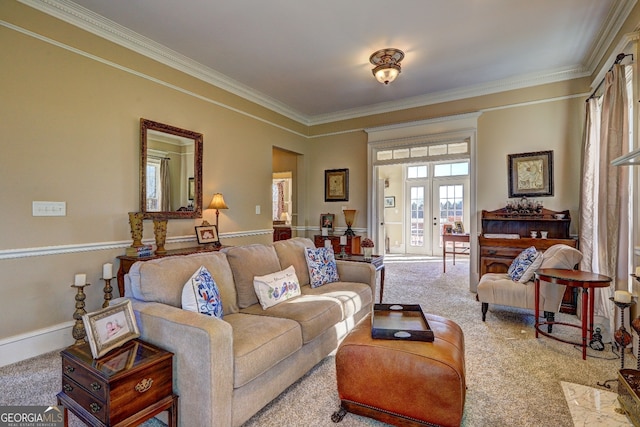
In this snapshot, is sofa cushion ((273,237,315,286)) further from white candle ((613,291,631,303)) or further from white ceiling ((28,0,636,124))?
white candle ((613,291,631,303))

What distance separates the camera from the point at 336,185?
608cm

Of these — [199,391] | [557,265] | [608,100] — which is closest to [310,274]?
[199,391]

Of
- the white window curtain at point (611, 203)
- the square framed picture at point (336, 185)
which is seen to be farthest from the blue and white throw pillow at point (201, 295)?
the square framed picture at point (336, 185)

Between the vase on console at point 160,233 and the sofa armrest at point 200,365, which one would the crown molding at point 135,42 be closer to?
the vase on console at point 160,233

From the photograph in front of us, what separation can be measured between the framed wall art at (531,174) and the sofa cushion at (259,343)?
3.92 m

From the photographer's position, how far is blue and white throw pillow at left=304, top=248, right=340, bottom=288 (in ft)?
10.2

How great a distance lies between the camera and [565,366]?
242cm

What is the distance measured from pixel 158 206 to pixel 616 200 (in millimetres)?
4558

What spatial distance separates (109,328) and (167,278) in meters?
0.46

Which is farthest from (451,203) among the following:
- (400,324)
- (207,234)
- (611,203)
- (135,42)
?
(135,42)

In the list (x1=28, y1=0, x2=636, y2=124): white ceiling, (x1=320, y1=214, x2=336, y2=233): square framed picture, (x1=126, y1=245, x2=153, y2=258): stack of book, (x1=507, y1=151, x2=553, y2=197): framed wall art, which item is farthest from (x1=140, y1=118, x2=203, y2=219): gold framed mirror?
(x1=507, y1=151, x2=553, y2=197): framed wall art

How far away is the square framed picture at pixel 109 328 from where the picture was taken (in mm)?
1447

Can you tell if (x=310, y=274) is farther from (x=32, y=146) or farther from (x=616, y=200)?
(x=616, y=200)

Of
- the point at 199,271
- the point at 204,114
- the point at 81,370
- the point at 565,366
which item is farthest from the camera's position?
the point at 204,114
